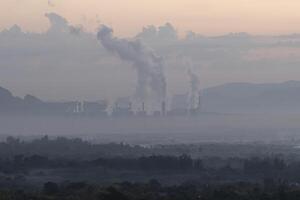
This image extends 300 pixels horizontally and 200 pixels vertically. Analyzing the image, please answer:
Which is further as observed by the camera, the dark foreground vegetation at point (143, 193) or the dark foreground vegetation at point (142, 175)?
the dark foreground vegetation at point (142, 175)

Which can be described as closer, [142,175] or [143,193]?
[143,193]

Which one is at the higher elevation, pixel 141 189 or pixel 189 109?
pixel 189 109

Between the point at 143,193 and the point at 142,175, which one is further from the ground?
the point at 142,175

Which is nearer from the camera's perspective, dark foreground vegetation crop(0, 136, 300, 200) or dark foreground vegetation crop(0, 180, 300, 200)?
dark foreground vegetation crop(0, 180, 300, 200)

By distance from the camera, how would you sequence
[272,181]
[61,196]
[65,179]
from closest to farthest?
[61,196], [272,181], [65,179]

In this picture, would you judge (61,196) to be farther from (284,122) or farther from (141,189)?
(284,122)

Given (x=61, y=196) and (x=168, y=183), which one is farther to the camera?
(x=168, y=183)

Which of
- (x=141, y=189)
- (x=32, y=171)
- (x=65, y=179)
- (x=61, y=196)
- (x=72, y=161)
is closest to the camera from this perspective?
(x=61, y=196)

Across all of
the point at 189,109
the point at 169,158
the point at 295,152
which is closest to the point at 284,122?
the point at 189,109
